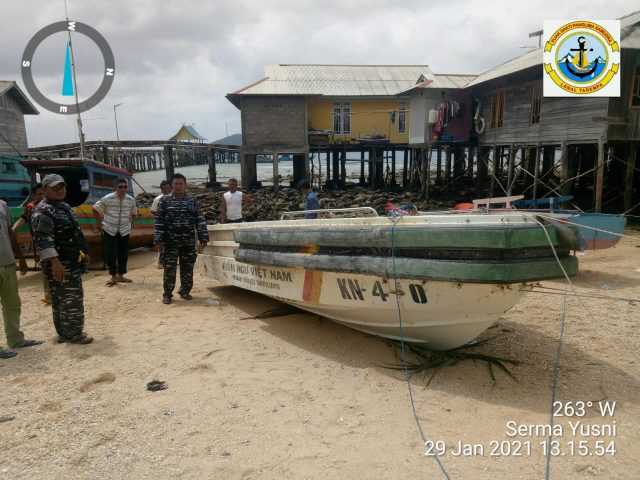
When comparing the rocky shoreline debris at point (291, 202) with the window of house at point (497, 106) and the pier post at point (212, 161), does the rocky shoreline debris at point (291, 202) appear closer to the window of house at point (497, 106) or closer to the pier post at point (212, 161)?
the window of house at point (497, 106)

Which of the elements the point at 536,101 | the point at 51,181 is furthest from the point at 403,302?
the point at 536,101

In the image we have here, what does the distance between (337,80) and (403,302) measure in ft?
79.2

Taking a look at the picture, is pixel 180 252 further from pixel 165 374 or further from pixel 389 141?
pixel 389 141

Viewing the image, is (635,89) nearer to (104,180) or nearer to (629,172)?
(629,172)

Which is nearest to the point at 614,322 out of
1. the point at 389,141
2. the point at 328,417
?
the point at 328,417

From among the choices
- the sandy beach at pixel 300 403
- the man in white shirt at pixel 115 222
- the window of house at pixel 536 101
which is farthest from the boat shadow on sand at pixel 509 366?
the window of house at pixel 536 101

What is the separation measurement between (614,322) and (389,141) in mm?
22374

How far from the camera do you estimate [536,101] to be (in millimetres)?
15078

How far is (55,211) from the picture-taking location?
4188 mm

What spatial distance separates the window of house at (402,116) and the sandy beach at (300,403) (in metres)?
22.0

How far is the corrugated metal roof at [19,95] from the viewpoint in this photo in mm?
22344

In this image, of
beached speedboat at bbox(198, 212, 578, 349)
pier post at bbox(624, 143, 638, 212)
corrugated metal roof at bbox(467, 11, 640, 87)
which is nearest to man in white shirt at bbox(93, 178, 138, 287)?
beached speedboat at bbox(198, 212, 578, 349)

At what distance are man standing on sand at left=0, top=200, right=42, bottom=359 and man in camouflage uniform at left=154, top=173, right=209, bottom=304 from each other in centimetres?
161

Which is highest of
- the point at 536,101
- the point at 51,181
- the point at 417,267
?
the point at 536,101
